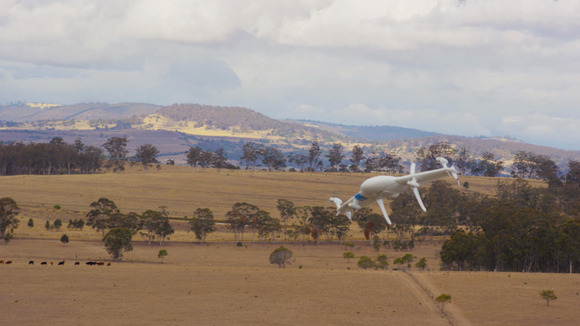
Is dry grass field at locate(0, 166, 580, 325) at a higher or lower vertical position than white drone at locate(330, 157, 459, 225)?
lower

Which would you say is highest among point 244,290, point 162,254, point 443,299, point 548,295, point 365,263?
point 548,295

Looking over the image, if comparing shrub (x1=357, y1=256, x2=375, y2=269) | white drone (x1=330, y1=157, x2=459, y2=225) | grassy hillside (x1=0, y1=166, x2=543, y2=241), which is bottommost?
grassy hillside (x1=0, y1=166, x2=543, y2=241)

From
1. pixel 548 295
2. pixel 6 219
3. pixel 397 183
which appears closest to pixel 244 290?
pixel 548 295

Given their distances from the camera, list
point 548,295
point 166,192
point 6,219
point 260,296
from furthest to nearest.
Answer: point 166,192 → point 6,219 → point 260,296 → point 548,295

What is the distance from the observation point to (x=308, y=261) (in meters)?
82.9

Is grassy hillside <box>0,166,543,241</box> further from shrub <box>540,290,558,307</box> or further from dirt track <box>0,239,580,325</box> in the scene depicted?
shrub <box>540,290,558,307</box>

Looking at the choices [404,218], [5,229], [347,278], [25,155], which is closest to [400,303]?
[347,278]

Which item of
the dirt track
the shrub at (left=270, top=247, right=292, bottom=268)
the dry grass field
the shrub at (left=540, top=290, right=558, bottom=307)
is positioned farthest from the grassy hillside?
the shrub at (left=540, top=290, right=558, bottom=307)

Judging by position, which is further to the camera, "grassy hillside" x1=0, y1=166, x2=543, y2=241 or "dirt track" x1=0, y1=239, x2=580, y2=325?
"grassy hillside" x1=0, y1=166, x2=543, y2=241

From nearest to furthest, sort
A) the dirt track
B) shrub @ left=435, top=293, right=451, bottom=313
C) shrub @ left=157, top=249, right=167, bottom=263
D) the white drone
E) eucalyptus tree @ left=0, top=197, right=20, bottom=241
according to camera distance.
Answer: the white drone
the dirt track
shrub @ left=435, top=293, right=451, bottom=313
shrub @ left=157, top=249, right=167, bottom=263
eucalyptus tree @ left=0, top=197, right=20, bottom=241

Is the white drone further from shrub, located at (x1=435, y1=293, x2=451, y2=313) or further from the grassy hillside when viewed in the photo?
the grassy hillside

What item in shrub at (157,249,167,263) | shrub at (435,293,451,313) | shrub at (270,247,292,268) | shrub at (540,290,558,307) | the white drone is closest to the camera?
the white drone

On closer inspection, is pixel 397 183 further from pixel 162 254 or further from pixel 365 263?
pixel 162 254

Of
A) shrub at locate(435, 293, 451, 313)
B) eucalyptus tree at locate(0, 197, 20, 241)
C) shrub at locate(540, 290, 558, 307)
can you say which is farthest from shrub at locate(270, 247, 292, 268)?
eucalyptus tree at locate(0, 197, 20, 241)
